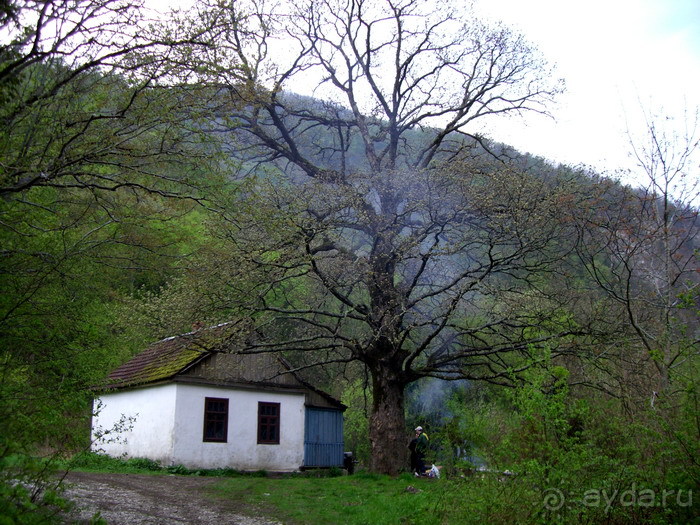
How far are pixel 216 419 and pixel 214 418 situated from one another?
0.07m

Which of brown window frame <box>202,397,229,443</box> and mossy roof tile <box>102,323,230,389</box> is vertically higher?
mossy roof tile <box>102,323,230,389</box>

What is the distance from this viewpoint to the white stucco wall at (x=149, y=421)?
18.9 meters

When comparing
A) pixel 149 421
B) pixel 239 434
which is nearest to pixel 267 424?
pixel 239 434

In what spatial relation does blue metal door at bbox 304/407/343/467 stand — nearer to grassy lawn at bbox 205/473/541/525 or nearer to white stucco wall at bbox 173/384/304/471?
white stucco wall at bbox 173/384/304/471

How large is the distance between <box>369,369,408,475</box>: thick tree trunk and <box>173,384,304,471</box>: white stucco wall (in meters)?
5.76

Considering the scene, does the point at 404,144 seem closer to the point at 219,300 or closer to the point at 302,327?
the point at 302,327

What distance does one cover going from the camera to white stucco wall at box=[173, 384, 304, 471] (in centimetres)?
1902

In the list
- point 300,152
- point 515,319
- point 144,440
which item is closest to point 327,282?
point 515,319

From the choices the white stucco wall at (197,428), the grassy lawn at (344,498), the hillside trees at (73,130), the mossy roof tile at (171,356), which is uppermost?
the hillside trees at (73,130)

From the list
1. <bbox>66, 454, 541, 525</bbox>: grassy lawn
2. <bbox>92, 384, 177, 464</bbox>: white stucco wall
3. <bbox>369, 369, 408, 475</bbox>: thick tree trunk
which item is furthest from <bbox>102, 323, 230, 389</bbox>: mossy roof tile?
<bbox>369, 369, 408, 475</bbox>: thick tree trunk

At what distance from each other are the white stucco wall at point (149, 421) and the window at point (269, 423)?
10.5 feet

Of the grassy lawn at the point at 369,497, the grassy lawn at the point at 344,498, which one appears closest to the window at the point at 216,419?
the grassy lawn at the point at 369,497

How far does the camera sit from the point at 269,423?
2120 cm

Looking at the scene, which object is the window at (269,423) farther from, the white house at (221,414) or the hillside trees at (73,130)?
the hillside trees at (73,130)
